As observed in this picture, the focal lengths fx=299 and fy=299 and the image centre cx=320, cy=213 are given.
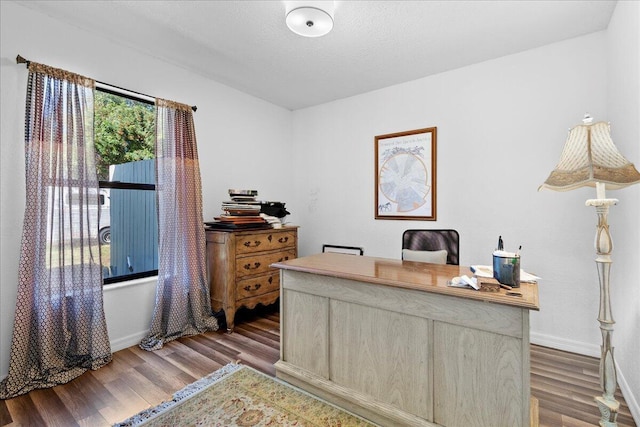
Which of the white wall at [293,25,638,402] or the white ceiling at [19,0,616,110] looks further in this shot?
the white wall at [293,25,638,402]

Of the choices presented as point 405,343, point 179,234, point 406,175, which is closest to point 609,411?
point 405,343

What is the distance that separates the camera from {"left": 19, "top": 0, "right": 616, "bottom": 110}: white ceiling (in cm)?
212

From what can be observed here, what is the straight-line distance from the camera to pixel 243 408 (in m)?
1.83

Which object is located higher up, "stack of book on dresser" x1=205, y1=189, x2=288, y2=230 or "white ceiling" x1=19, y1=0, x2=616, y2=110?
"white ceiling" x1=19, y1=0, x2=616, y2=110

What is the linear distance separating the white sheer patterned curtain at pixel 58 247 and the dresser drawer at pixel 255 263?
114 centimetres

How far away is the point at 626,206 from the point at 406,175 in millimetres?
1794

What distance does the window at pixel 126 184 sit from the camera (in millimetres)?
2592

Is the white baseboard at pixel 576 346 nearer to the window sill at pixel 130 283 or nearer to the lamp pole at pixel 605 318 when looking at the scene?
the lamp pole at pixel 605 318

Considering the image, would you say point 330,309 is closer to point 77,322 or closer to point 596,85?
point 77,322

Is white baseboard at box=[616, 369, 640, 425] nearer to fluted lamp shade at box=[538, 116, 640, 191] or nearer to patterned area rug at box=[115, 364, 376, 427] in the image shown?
fluted lamp shade at box=[538, 116, 640, 191]

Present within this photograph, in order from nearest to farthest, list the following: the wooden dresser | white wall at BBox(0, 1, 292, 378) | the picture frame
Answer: white wall at BBox(0, 1, 292, 378) → the wooden dresser → the picture frame

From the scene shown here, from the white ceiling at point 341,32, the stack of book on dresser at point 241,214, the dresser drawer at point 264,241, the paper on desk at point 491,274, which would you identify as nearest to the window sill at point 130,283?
the stack of book on dresser at point 241,214

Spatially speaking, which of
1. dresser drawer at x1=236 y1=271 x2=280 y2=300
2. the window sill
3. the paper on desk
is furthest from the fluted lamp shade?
the window sill

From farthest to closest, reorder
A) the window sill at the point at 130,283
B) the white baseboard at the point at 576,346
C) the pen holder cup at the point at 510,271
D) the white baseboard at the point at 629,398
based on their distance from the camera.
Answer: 1. the window sill at the point at 130,283
2. the white baseboard at the point at 576,346
3. the white baseboard at the point at 629,398
4. the pen holder cup at the point at 510,271
